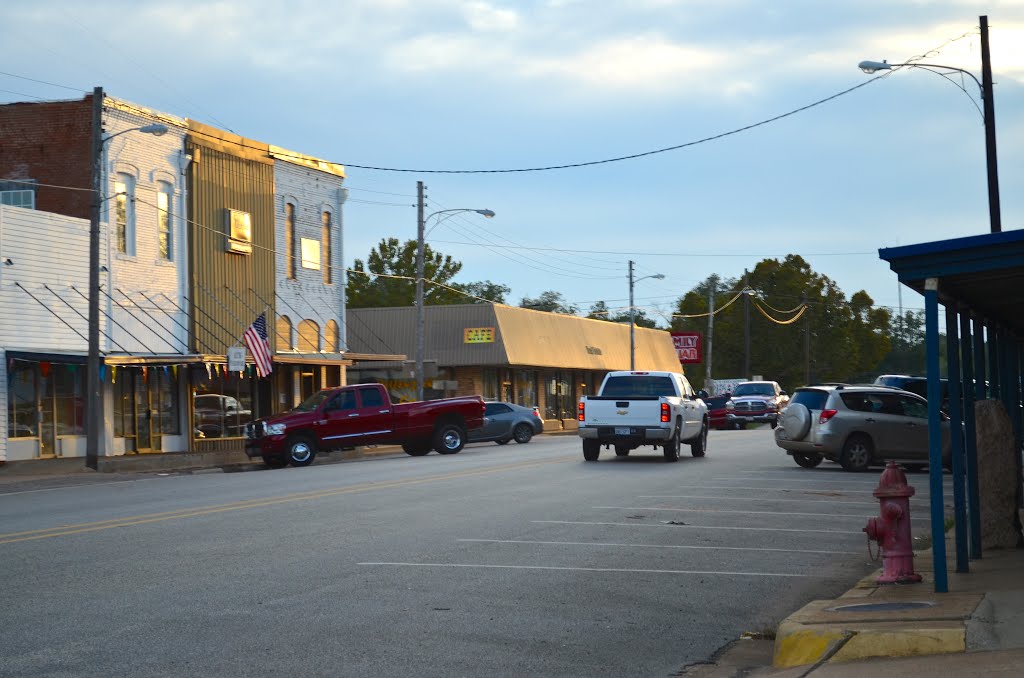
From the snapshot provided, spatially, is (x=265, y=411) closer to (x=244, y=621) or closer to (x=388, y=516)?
(x=388, y=516)

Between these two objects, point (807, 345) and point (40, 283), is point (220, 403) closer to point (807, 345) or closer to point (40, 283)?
point (40, 283)

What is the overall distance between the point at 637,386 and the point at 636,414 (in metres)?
1.41

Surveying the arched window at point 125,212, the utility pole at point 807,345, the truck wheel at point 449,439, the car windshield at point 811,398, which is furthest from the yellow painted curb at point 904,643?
the utility pole at point 807,345

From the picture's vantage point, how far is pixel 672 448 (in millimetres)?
27797

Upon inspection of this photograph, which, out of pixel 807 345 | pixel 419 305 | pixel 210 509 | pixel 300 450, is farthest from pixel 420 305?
pixel 807 345

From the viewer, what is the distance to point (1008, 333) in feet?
47.7

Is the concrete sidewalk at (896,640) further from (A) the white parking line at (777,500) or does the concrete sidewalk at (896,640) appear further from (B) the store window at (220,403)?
(B) the store window at (220,403)

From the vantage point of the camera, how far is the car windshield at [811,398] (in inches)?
999

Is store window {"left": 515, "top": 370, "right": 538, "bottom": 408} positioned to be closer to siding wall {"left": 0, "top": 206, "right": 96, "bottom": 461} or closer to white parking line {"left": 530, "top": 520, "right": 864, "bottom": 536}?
siding wall {"left": 0, "top": 206, "right": 96, "bottom": 461}

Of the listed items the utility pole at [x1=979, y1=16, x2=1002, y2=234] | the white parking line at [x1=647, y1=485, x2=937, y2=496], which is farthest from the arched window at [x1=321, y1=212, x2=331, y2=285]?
the white parking line at [x1=647, y1=485, x2=937, y2=496]

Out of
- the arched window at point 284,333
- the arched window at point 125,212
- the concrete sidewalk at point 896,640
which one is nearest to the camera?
the concrete sidewalk at point 896,640

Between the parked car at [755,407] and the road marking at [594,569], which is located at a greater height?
the parked car at [755,407]

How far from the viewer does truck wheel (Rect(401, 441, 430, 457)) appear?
3478cm

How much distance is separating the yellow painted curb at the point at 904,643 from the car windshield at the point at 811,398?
18.4 meters
